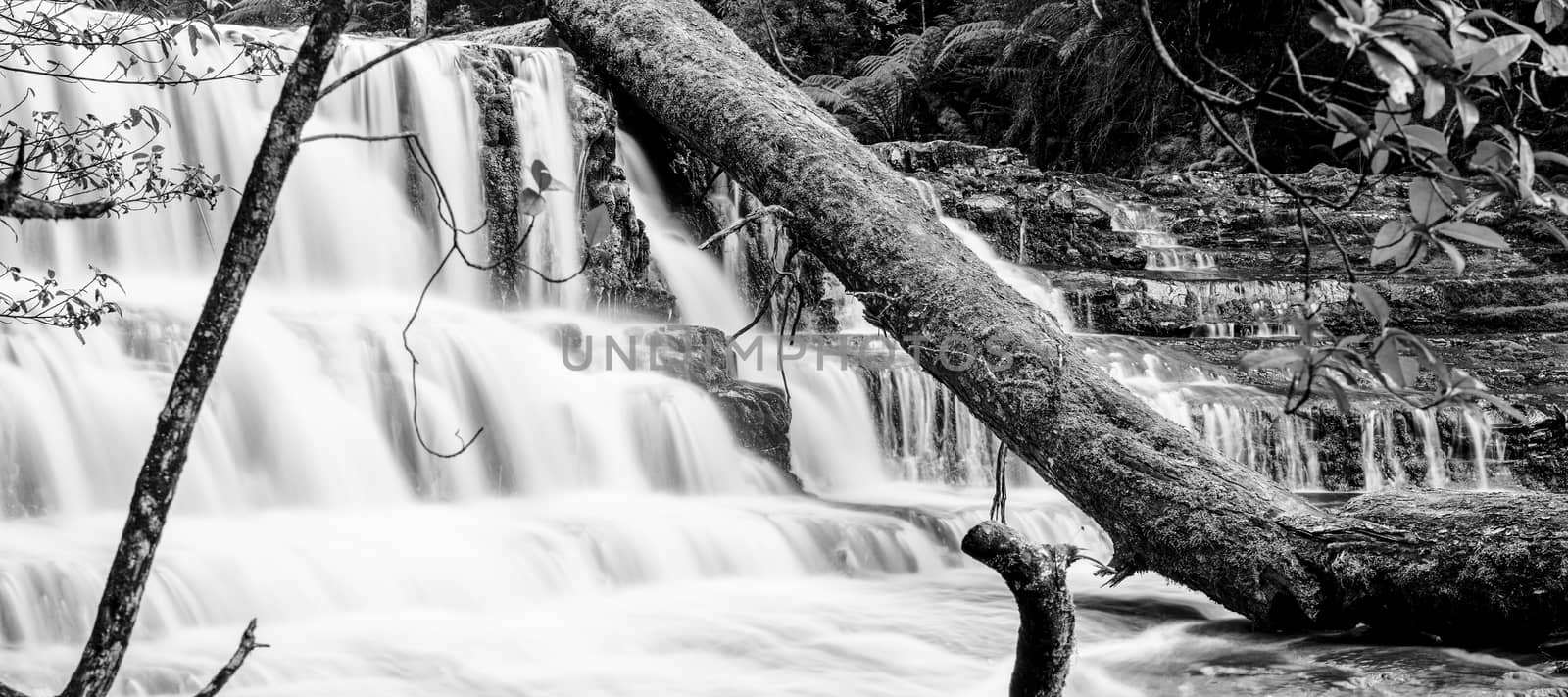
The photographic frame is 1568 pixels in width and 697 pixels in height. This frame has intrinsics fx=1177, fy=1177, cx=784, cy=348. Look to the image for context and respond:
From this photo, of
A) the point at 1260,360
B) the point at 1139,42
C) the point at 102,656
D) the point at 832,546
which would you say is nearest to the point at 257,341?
the point at 832,546

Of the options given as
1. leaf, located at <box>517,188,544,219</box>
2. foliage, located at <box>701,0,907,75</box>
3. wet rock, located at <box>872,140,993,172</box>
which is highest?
foliage, located at <box>701,0,907,75</box>

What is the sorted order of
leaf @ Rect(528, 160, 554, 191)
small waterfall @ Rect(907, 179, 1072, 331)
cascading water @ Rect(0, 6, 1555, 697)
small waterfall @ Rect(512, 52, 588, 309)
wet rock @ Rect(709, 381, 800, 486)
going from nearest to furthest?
leaf @ Rect(528, 160, 554, 191), cascading water @ Rect(0, 6, 1555, 697), wet rock @ Rect(709, 381, 800, 486), small waterfall @ Rect(512, 52, 588, 309), small waterfall @ Rect(907, 179, 1072, 331)

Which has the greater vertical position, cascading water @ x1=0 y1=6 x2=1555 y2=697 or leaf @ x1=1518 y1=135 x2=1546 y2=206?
leaf @ x1=1518 y1=135 x2=1546 y2=206

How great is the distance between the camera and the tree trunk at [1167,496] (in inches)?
130

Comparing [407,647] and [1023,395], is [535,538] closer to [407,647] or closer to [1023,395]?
[407,647]

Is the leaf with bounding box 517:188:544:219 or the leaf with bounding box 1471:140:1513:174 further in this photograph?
the leaf with bounding box 517:188:544:219

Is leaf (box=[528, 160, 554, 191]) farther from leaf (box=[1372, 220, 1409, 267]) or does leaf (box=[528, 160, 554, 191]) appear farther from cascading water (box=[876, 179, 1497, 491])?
cascading water (box=[876, 179, 1497, 491])

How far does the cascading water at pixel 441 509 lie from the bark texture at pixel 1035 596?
2.09 m

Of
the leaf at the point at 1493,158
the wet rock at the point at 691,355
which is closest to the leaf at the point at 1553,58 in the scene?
the leaf at the point at 1493,158

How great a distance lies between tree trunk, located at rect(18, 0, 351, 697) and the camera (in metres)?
1.71

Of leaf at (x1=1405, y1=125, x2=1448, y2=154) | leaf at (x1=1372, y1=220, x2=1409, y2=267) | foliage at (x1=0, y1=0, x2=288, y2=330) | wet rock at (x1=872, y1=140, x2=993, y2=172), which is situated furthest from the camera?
wet rock at (x1=872, y1=140, x2=993, y2=172)

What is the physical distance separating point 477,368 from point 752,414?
1656 millimetres

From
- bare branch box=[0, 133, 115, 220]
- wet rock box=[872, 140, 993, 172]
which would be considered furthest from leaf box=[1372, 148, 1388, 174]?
wet rock box=[872, 140, 993, 172]

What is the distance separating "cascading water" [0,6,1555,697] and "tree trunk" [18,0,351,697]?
2157 mm
